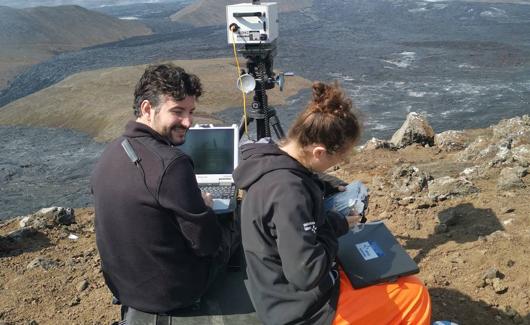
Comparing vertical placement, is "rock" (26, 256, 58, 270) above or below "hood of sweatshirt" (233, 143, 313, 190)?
below

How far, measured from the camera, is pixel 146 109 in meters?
2.70

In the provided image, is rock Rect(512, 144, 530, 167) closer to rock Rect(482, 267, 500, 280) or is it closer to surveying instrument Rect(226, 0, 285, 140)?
rock Rect(482, 267, 500, 280)

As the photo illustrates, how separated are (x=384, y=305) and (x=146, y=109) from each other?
1.58 metres

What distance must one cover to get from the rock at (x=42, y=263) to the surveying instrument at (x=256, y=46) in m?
2.16

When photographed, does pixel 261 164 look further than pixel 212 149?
No

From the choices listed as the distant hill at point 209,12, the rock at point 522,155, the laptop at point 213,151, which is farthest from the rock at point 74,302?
the distant hill at point 209,12

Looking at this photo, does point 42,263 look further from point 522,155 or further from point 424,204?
point 522,155

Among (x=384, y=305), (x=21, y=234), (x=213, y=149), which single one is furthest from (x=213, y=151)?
(x=21, y=234)

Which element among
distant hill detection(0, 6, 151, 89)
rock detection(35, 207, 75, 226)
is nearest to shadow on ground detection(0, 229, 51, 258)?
rock detection(35, 207, 75, 226)

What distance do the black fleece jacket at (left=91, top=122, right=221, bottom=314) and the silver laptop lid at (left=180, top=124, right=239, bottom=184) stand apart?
160cm

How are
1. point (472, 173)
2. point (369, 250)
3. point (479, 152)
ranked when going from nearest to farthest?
point (369, 250), point (472, 173), point (479, 152)

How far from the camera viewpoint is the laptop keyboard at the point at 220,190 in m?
3.90

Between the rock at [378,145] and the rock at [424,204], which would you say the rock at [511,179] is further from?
the rock at [378,145]

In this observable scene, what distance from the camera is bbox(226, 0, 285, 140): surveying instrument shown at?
200 inches
